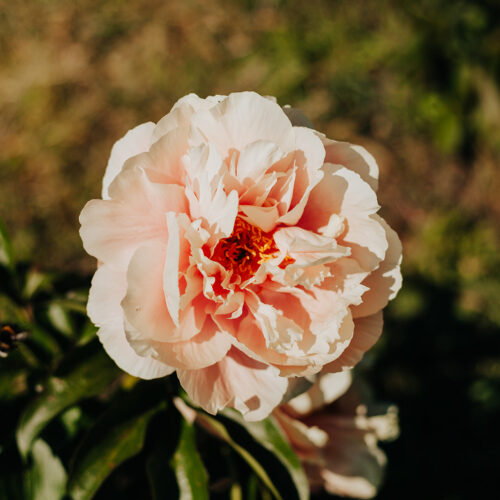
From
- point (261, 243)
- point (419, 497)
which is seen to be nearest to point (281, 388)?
point (261, 243)

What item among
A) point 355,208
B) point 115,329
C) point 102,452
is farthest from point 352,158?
point 102,452

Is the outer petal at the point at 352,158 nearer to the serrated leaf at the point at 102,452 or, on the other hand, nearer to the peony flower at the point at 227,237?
the peony flower at the point at 227,237

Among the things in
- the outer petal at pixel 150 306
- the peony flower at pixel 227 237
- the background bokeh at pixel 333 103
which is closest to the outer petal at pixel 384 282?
the peony flower at pixel 227 237

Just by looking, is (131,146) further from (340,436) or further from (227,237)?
(340,436)

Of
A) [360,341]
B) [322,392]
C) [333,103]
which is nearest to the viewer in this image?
[360,341]

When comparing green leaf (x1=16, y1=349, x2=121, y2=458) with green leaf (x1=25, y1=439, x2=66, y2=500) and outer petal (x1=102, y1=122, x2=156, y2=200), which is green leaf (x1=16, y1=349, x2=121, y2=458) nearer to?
green leaf (x1=25, y1=439, x2=66, y2=500)

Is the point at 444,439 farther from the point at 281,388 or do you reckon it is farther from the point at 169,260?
the point at 169,260
